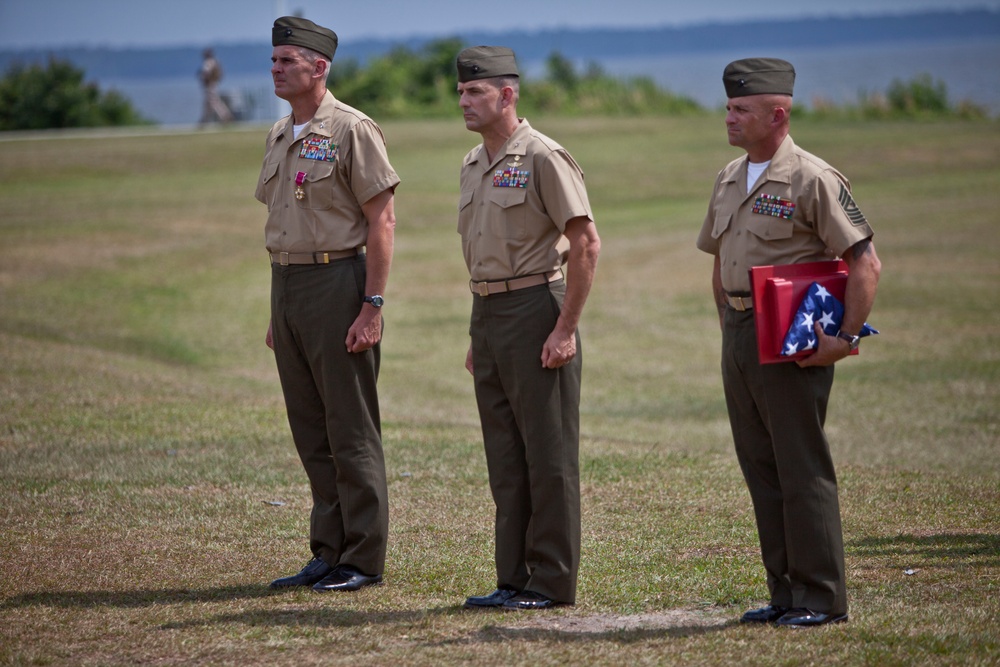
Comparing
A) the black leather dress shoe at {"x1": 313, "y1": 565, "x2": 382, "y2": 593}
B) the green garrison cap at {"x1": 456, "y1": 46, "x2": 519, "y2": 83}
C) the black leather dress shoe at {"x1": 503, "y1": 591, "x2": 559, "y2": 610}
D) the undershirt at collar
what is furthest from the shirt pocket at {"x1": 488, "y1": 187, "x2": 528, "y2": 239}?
the black leather dress shoe at {"x1": 313, "y1": 565, "x2": 382, "y2": 593}

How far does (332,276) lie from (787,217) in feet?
6.30

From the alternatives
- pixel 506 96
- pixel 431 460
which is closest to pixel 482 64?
pixel 506 96

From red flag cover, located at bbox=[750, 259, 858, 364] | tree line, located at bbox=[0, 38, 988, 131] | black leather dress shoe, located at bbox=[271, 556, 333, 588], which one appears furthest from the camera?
tree line, located at bbox=[0, 38, 988, 131]

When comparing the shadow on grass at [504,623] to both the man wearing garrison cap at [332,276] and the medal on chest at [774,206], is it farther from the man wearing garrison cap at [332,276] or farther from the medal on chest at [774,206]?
the medal on chest at [774,206]

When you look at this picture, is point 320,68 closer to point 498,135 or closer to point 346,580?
→ point 498,135

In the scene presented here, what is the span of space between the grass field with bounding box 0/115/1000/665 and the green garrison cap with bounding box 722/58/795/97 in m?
2.00

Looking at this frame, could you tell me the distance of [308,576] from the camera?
5.25 meters

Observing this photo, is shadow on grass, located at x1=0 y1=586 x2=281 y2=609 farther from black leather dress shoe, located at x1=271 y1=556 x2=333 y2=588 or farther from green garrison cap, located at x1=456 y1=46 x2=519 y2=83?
green garrison cap, located at x1=456 y1=46 x2=519 y2=83

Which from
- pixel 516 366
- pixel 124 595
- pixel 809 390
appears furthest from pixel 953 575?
pixel 124 595

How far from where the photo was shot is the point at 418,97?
144 ft

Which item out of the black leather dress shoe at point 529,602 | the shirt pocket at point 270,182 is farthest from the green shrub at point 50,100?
the black leather dress shoe at point 529,602

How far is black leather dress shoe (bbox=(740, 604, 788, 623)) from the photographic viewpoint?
4.62 m

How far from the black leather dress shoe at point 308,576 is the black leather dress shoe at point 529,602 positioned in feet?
2.89

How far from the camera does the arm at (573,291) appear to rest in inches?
187
